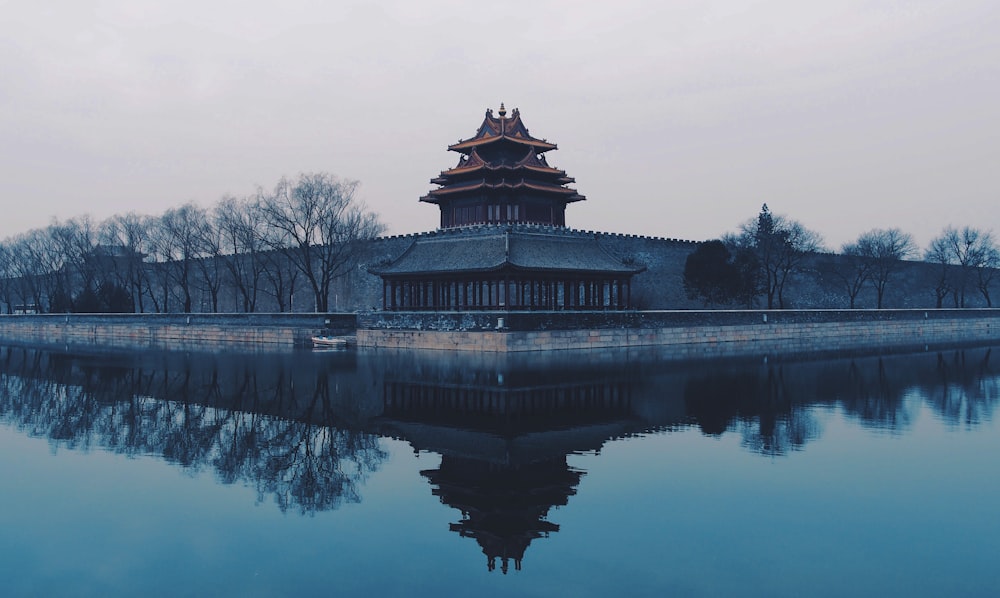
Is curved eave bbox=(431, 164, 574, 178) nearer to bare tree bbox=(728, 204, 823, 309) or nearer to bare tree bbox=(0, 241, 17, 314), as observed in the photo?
bare tree bbox=(728, 204, 823, 309)

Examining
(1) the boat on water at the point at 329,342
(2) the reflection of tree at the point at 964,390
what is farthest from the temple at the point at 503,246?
(2) the reflection of tree at the point at 964,390

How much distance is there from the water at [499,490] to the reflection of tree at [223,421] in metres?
0.08

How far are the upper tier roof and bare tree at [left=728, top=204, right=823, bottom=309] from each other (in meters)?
16.4

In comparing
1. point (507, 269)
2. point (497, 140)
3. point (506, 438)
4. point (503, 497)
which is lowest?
point (503, 497)

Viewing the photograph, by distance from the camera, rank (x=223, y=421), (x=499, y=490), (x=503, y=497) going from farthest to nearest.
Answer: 1. (x=223, y=421)
2. (x=499, y=490)
3. (x=503, y=497)

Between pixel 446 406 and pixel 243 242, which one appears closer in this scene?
pixel 446 406

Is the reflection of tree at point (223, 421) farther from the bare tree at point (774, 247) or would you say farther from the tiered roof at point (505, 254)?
the bare tree at point (774, 247)

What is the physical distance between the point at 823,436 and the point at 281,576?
33.2ft

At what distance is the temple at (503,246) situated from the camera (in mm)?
36438

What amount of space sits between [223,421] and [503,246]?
898 inches

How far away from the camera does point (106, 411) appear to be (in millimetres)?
17484

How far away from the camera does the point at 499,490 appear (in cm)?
1020

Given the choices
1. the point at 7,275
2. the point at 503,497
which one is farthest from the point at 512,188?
the point at 7,275

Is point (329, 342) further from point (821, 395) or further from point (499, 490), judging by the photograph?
point (499, 490)
